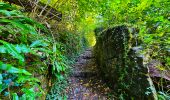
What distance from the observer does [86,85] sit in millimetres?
5012

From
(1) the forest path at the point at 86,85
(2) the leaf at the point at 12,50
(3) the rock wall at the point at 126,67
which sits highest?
(2) the leaf at the point at 12,50

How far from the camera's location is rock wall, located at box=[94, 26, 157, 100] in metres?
3.47

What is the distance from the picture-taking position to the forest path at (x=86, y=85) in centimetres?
443

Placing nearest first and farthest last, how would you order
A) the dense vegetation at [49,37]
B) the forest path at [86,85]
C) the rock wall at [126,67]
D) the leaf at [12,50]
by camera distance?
the leaf at [12,50], the dense vegetation at [49,37], the rock wall at [126,67], the forest path at [86,85]

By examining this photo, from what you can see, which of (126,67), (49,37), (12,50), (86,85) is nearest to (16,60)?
(12,50)

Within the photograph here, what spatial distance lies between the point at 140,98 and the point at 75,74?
2.56m

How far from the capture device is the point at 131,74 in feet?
12.4

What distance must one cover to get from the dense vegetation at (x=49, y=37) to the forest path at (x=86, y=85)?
1.09 ft

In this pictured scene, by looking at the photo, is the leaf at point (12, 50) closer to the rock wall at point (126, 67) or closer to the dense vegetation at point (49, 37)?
the dense vegetation at point (49, 37)

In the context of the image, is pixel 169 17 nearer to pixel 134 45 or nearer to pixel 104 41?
pixel 134 45

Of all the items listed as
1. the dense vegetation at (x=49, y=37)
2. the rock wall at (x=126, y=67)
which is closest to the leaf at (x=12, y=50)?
the dense vegetation at (x=49, y=37)

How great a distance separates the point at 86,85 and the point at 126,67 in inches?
58.4

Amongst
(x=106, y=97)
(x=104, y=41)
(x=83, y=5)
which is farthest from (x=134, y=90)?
(x=83, y=5)

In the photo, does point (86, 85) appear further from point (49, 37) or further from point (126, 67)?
point (49, 37)
